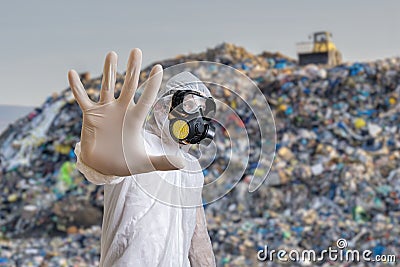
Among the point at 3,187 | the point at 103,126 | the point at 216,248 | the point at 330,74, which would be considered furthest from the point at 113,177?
the point at 330,74

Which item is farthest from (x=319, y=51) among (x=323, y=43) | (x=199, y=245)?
(x=199, y=245)

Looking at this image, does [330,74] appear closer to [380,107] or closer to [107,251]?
[380,107]

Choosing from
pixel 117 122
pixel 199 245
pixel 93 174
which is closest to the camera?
pixel 117 122

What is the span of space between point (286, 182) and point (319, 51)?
341 centimetres

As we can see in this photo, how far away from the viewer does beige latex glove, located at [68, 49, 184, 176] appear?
5.19ft

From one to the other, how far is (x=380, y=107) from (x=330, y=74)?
78cm

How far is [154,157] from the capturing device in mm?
1607

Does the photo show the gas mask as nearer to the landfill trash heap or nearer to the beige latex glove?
the beige latex glove

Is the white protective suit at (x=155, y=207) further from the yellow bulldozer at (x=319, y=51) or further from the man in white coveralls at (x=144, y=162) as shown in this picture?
the yellow bulldozer at (x=319, y=51)

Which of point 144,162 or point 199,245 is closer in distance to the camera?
point 144,162

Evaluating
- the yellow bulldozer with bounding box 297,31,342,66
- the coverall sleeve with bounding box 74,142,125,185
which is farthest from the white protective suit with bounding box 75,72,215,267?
the yellow bulldozer with bounding box 297,31,342,66

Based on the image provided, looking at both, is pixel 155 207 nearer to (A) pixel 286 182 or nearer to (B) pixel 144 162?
(B) pixel 144 162

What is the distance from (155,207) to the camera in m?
1.92

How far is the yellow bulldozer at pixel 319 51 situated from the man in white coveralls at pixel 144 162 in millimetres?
8215
